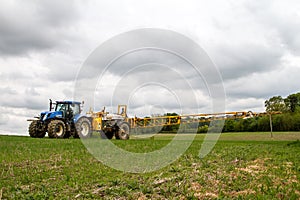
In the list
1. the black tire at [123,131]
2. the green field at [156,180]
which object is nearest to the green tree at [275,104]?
the black tire at [123,131]

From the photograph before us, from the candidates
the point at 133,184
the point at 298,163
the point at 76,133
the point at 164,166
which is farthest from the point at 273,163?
the point at 76,133

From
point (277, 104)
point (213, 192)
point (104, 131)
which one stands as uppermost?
point (277, 104)

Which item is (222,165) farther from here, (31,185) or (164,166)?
(31,185)

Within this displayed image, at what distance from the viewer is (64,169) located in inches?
416

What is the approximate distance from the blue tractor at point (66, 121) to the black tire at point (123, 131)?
2.55 metres

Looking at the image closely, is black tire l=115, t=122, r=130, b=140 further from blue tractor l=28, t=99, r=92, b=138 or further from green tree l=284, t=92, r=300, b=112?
green tree l=284, t=92, r=300, b=112

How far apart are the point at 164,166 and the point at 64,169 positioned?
10.3ft

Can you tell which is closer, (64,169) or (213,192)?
(213,192)

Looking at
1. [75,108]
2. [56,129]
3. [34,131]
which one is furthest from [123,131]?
[34,131]

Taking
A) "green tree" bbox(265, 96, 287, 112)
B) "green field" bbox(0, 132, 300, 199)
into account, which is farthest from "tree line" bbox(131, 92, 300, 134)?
"green field" bbox(0, 132, 300, 199)

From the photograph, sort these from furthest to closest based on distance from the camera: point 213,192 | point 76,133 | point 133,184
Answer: point 76,133 < point 133,184 < point 213,192

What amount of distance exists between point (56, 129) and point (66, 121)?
1.60 meters

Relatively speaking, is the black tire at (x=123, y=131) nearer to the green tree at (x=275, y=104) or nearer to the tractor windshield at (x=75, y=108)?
the tractor windshield at (x=75, y=108)

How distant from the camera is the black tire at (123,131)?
92.3ft
